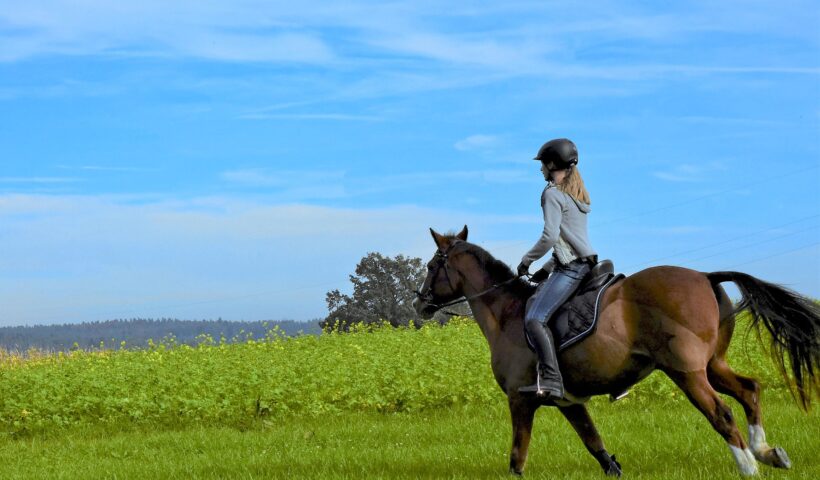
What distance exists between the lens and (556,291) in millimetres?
8445

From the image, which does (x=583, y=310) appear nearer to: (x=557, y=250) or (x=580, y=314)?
(x=580, y=314)

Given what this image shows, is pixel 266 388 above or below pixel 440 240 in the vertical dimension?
below

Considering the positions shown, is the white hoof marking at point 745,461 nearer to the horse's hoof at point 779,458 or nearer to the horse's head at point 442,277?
the horse's hoof at point 779,458

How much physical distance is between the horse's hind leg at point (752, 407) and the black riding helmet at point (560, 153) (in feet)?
7.69

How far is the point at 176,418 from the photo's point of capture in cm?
1598

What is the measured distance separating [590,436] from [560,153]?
280cm

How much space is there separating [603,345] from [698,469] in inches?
76.7

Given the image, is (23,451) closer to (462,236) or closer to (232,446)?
(232,446)

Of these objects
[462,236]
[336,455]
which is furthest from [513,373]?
[336,455]

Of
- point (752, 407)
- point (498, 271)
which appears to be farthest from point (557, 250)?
point (752, 407)

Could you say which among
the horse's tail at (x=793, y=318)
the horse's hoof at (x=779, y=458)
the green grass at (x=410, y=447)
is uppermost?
the horse's tail at (x=793, y=318)

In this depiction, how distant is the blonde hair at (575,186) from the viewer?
8.49 m

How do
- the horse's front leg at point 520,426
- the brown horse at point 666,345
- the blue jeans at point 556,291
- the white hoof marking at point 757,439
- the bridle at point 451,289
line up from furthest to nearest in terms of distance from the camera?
1. the bridle at point 451,289
2. the horse's front leg at point 520,426
3. the blue jeans at point 556,291
4. the white hoof marking at point 757,439
5. the brown horse at point 666,345

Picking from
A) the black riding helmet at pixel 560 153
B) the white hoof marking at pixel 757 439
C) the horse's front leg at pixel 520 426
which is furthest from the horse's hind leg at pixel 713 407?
the black riding helmet at pixel 560 153
